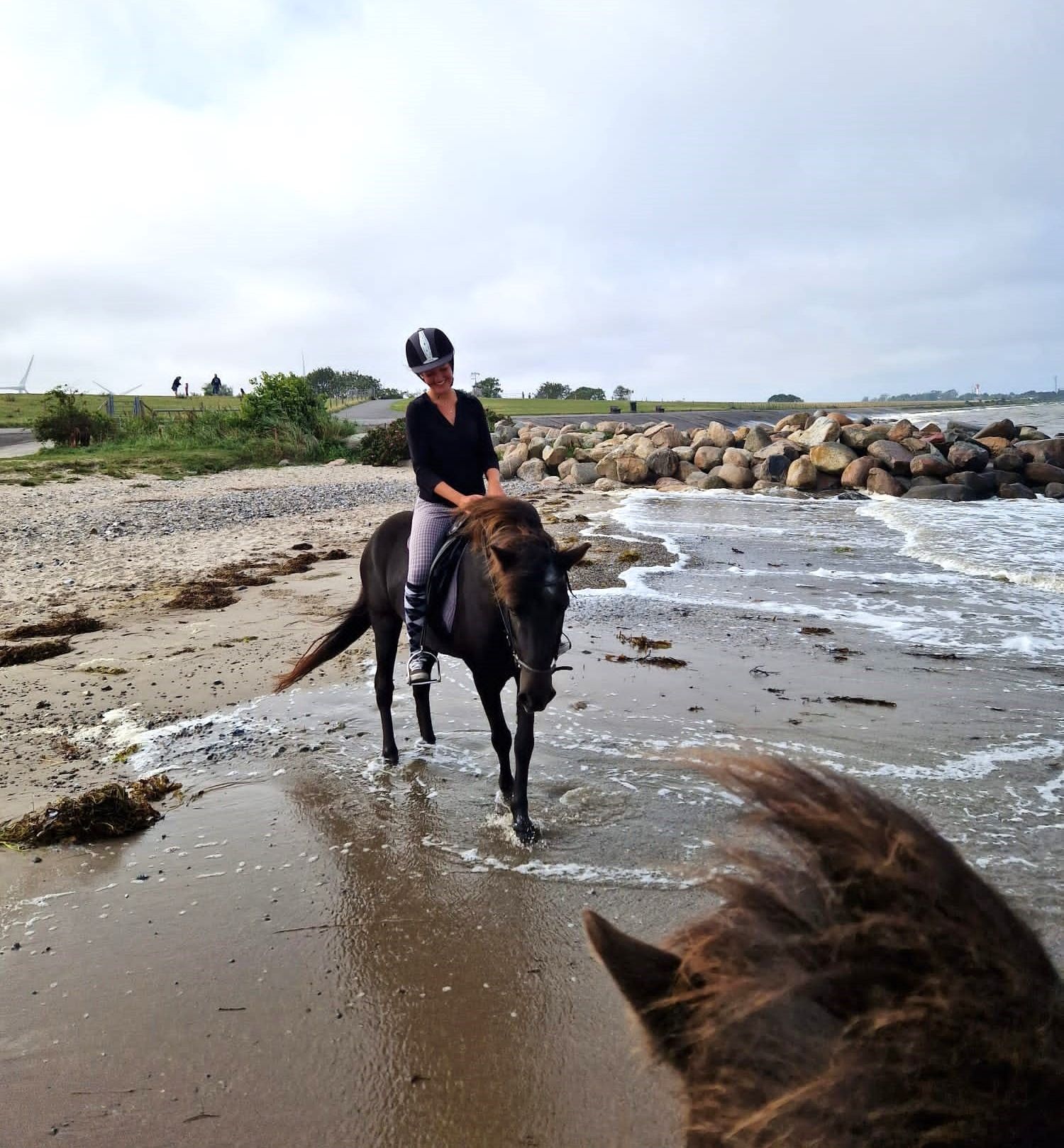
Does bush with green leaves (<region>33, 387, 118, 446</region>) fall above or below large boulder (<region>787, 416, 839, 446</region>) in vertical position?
above

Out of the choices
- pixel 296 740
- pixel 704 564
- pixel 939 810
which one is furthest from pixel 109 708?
pixel 704 564

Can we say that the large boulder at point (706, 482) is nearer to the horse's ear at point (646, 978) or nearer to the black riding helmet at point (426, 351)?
the black riding helmet at point (426, 351)

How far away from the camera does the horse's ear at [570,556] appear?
4.15m

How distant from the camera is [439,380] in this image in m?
5.00

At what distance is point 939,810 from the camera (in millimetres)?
4207

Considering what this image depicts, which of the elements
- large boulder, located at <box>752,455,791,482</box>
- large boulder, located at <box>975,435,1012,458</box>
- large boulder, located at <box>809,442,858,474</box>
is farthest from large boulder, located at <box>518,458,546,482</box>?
large boulder, located at <box>975,435,1012,458</box>

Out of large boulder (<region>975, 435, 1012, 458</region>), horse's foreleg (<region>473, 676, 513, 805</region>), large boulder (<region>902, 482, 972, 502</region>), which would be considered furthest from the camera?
large boulder (<region>975, 435, 1012, 458</region>)

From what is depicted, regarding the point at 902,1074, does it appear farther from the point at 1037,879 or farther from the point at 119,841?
the point at 119,841

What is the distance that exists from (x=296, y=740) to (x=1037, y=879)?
4136 millimetres

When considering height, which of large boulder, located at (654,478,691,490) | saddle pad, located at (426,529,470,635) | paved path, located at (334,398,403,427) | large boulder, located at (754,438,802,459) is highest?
paved path, located at (334,398,403,427)

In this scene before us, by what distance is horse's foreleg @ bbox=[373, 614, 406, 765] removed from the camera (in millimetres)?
5156

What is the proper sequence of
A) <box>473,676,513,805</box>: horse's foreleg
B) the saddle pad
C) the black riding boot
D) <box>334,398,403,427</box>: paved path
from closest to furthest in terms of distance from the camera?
1. <box>473,676,513,805</box>: horse's foreleg
2. the saddle pad
3. the black riding boot
4. <box>334,398,403,427</box>: paved path

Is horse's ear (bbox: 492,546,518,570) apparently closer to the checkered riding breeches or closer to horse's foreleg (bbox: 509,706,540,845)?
horse's foreleg (bbox: 509,706,540,845)

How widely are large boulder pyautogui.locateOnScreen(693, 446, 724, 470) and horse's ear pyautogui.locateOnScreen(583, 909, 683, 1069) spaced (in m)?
24.0
